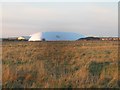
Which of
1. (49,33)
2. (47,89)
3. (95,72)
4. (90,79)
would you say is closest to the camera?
(47,89)

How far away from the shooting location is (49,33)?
105125mm

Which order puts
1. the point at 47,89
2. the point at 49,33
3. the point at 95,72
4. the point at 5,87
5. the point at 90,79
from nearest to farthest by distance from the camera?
the point at 47,89 → the point at 5,87 → the point at 90,79 → the point at 95,72 → the point at 49,33

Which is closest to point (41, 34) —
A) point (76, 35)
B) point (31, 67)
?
point (76, 35)

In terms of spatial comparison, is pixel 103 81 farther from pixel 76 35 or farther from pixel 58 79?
pixel 76 35

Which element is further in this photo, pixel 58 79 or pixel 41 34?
pixel 41 34

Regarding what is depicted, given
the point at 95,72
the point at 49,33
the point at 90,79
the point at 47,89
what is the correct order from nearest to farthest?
the point at 47,89 → the point at 90,79 → the point at 95,72 → the point at 49,33

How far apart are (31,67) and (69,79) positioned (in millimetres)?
2400

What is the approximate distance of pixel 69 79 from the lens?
910cm

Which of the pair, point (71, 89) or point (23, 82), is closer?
point (71, 89)

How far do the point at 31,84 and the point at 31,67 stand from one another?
2.41 meters

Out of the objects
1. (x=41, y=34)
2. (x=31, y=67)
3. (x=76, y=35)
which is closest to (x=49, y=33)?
(x=41, y=34)

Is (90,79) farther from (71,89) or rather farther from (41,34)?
(41,34)

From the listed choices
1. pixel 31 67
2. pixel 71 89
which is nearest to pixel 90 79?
pixel 71 89

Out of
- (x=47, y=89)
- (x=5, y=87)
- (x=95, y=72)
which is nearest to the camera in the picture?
(x=47, y=89)
